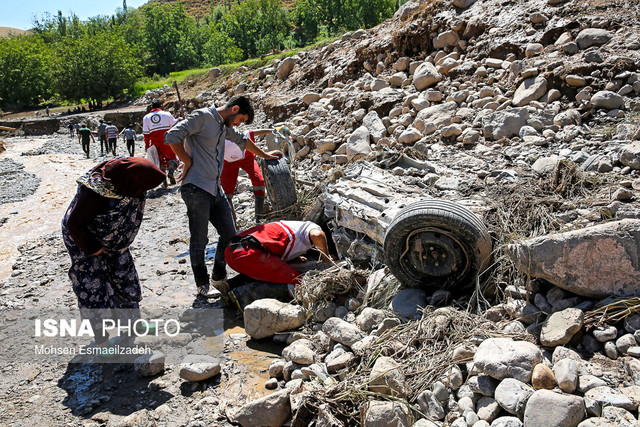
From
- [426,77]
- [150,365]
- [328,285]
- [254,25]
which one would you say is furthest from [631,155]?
[254,25]

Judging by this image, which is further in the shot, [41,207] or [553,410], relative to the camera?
[41,207]

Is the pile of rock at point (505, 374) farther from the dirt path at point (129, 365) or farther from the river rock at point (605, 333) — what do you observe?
the dirt path at point (129, 365)

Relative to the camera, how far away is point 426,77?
816 cm

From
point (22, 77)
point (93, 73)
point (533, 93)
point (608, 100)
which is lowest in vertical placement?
point (608, 100)

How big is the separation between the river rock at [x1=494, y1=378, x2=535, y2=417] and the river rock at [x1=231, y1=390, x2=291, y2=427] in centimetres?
114

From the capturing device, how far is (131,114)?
25.8 m

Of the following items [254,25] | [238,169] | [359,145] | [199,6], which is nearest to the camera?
[238,169]

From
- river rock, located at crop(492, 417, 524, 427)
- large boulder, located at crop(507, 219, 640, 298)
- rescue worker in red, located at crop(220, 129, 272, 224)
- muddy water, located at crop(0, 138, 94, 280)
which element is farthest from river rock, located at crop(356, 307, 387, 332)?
muddy water, located at crop(0, 138, 94, 280)

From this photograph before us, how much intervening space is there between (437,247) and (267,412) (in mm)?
1607

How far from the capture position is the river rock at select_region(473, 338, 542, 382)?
2230 millimetres

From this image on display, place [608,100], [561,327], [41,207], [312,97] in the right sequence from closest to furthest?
[561,327]
[608,100]
[41,207]
[312,97]

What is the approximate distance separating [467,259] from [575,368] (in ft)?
4.03

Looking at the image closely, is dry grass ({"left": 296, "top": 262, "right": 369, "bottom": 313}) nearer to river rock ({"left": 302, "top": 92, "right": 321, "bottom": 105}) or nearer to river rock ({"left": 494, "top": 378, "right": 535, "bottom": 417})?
river rock ({"left": 494, "top": 378, "right": 535, "bottom": 417})

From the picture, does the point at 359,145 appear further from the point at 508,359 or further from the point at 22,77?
the point at 22,77
